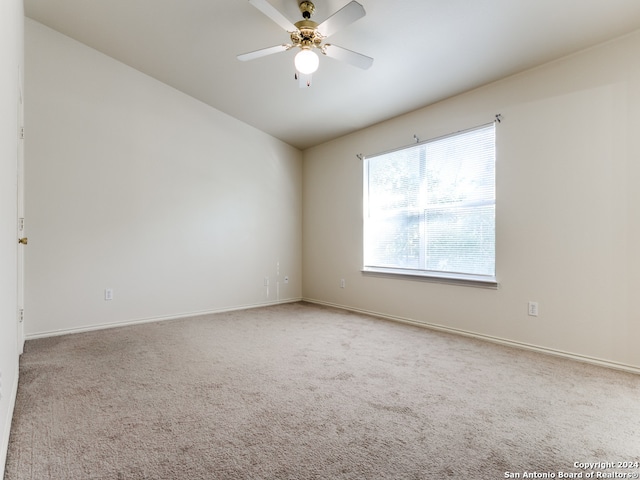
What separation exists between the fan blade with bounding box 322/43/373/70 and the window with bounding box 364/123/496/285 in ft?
4.84

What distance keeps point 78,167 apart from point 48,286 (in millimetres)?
1249

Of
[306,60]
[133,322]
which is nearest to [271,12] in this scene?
[306,60]

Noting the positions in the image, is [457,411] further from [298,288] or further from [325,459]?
[298,288]

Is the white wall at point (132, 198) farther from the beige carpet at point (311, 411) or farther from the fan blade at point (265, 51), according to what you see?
the fan blade at point (265, 51)

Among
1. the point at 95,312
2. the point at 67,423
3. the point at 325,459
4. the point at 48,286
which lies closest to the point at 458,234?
the point at 325,459

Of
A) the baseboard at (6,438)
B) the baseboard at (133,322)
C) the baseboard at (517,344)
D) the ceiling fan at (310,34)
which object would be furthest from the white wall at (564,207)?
the baseboard at (6,438)

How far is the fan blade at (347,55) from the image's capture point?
2.47 metres

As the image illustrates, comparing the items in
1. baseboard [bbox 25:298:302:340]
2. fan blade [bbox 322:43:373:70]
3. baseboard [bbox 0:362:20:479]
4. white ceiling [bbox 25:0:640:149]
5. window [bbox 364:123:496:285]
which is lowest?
baseboard [bbox 25:298:302:340]

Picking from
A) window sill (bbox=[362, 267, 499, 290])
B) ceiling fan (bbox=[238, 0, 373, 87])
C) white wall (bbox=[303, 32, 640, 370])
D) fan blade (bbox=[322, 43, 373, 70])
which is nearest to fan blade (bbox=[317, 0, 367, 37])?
ceiling fan (bbox=[238, 0, 373, 87])

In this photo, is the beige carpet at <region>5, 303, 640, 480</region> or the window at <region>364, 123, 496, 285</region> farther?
the window at <region>364, 123, 496, 285</region>

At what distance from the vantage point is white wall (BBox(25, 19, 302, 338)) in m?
3.39

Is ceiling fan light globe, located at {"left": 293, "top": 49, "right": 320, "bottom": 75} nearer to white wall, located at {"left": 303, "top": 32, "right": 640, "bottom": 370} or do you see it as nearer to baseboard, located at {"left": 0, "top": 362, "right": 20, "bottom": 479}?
white wall, located at {"left": 303, "top": 32, "right": 640, "bottom": 370}

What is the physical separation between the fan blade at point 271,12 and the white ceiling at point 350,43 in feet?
1.06

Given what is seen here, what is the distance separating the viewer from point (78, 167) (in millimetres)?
3572
